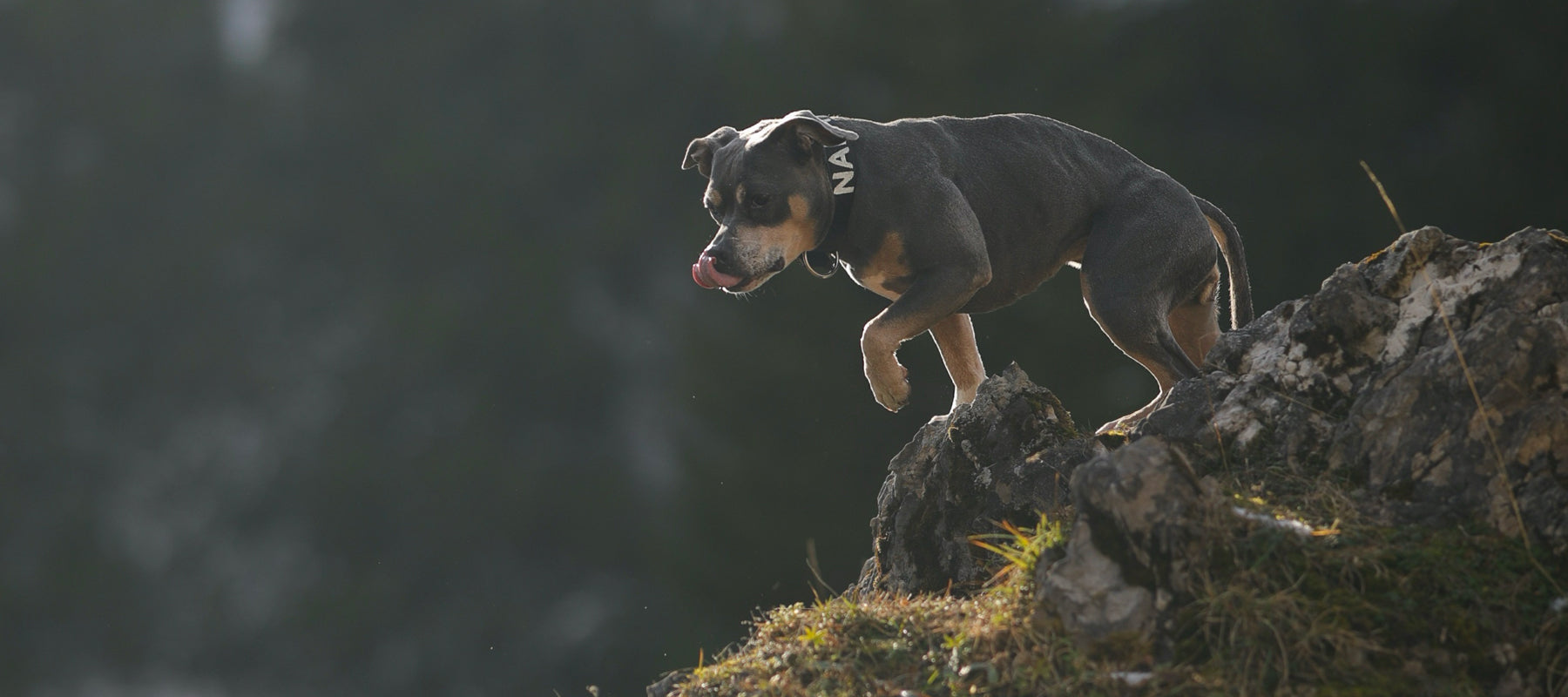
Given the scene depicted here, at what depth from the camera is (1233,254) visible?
20.3ft

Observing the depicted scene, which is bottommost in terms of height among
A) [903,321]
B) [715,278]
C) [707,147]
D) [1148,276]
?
[1148,276]

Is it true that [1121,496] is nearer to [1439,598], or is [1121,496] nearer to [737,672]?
[1439,598]

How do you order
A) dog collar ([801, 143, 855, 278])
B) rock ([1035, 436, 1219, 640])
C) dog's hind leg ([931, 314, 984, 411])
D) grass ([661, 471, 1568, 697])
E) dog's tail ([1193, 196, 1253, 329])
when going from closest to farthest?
grass ([661, 471, 1568, 697])
rock ([1035, 436, 1219, 640])
dog collar ([801, 143, 855, 278])
dog's tail ([1193, 196, 1253, 329])
dog's hind leg ([931, 314, 984, 411])

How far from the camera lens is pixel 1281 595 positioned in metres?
2.90

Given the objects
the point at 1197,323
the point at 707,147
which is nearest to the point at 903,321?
the point at 707,147

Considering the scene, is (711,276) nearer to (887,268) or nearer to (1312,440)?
(887,268)

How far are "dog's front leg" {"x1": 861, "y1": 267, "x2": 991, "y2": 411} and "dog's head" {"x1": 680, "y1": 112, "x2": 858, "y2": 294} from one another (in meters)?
0.51

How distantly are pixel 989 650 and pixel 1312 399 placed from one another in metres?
1.65

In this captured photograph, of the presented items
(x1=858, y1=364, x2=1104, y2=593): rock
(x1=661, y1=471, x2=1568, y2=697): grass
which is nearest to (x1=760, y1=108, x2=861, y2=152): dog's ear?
(x1=858, y1=364, x2=1104, y2=593): rock

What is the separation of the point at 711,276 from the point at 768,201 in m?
0.41

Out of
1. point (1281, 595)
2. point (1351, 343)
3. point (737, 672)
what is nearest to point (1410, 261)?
point (1351, 343)

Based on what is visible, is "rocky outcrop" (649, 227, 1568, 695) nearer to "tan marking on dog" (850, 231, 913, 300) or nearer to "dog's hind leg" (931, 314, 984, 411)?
"tan marking on dog" (850, 231, 913, 300)

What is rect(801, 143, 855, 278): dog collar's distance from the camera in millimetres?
5270

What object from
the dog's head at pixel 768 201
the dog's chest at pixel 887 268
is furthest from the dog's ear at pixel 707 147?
the dog's chest at pixel 887 268
